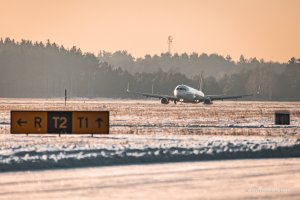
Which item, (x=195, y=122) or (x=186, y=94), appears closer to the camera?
(x=195, y=122)

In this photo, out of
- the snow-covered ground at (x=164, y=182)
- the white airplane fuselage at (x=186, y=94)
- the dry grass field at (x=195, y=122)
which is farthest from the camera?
the white airplane fuselage at (x=186, y=94)

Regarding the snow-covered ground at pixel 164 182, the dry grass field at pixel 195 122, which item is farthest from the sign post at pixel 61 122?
the snow-covered ground at pixel 164 182

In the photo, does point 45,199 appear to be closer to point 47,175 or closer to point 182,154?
point 47,175

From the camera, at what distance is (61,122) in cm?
3572

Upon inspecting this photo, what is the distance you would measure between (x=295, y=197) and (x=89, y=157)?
10171 mm

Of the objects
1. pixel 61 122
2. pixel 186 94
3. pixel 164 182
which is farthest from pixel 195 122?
pixel 186 94

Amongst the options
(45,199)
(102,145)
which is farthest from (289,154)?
(45,199)

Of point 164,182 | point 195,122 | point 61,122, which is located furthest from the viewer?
point 195,122

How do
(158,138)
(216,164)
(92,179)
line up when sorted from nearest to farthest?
(92,179), (216,164), (158,138)

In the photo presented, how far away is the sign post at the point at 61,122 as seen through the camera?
34812 millimetres

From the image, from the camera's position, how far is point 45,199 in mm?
16719

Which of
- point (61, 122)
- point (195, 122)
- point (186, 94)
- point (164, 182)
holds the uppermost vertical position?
point (186, 94)

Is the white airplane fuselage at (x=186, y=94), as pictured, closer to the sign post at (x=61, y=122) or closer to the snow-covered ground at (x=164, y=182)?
the sign post at (x=61, y=122)

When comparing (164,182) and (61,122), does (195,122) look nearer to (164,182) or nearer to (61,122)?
(61,122)
